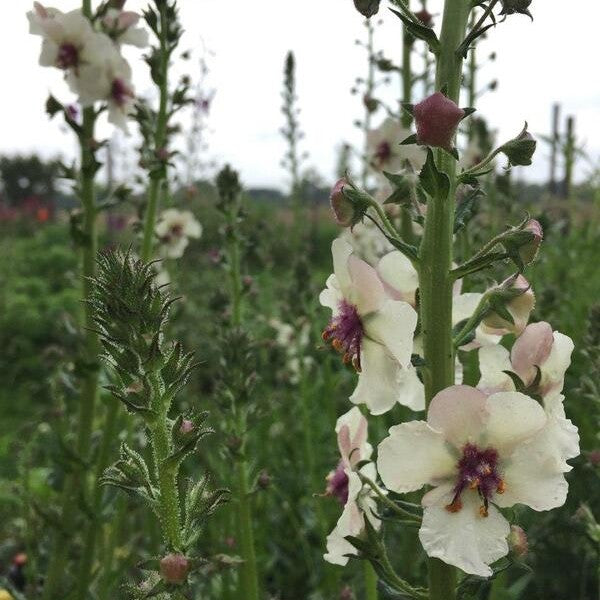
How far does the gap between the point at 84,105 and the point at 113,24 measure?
319 millimetres

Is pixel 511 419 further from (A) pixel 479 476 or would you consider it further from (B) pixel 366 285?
(B) pixel 366 285

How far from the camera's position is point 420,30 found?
129 cm

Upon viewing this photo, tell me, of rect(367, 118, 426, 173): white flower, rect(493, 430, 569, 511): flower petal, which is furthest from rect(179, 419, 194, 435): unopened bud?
rect(367, 118, 426, 173): white flower

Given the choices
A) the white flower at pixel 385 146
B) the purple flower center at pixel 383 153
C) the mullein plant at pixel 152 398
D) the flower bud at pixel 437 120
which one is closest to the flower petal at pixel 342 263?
the flower bud at pixel 437 120

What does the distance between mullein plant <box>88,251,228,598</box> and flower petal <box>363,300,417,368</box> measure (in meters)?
0.34

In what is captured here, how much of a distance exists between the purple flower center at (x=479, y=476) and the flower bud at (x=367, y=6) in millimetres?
756

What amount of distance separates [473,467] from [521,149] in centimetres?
54

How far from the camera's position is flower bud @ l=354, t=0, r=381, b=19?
1356 mm

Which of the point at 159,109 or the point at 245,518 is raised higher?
the point at 159,109

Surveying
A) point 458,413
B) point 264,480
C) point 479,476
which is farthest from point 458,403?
point 264,480

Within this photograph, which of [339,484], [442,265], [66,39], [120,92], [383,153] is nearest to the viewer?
[442,265]

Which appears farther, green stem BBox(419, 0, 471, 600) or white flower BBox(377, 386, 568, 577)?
green stem BBox(419, 0, 471, 600)

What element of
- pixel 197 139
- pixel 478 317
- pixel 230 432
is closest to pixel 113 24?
pixel 230 432

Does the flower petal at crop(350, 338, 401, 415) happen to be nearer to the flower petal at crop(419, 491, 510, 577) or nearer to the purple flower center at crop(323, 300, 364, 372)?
the purple flower center at crop(323, 300, 364, 372)
